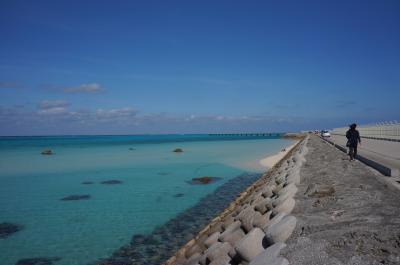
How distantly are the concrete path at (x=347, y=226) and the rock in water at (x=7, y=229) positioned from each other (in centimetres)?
866

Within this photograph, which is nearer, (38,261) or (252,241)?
(252,241)

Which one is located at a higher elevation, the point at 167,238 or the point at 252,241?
the point at 252,241

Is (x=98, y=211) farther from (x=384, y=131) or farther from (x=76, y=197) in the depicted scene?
(x=384, y=131)

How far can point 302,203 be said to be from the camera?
6094 mm

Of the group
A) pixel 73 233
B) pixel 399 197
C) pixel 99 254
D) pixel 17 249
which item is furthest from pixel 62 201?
pixel 399 197

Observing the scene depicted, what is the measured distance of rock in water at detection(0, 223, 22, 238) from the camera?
406 inches

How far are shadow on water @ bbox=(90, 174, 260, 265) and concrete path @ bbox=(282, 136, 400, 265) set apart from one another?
3.56 meters

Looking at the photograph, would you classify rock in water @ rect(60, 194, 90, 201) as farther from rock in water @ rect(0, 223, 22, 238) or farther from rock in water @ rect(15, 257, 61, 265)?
rock in water @ rect(15, 257, 61, 265)

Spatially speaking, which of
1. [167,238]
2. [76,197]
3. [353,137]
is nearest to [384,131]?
[353,137]

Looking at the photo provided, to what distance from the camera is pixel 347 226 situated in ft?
15.0

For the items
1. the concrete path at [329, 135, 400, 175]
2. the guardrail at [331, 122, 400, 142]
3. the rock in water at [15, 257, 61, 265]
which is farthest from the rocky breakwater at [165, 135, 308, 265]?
the guardrail at [331, 122, 400, 142]

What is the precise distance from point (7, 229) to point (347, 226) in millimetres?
10432

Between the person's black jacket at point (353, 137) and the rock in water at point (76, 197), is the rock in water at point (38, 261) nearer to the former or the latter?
the rock in water at point (76, 197)

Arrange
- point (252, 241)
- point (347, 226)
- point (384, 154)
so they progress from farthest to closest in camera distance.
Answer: point (384, 154) → point (252, 241) → point (347, 226)
